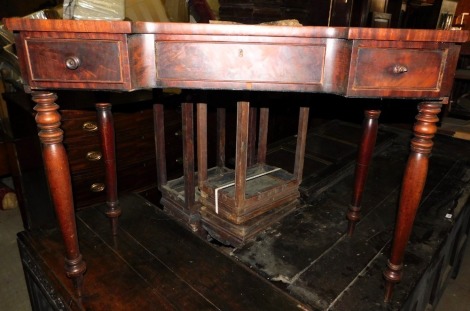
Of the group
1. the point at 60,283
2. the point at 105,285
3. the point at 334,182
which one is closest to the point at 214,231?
the point at 105,285

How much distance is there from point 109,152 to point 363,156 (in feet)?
3.46

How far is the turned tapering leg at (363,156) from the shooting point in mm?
1393

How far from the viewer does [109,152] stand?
4.48ft

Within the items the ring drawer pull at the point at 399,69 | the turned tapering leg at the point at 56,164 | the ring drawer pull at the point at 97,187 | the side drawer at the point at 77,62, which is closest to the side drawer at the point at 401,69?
the ring drawer pull at the point at 399,69

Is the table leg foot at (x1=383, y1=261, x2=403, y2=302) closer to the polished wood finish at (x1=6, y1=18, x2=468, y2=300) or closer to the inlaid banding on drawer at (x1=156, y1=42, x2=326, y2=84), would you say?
the polished wood finish at (x1=6, y1=18, x2=468, y2=300)

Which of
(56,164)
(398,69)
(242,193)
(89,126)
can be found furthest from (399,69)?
(89,126)

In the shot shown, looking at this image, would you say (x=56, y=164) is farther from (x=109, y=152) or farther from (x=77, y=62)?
(x=109, y=152)

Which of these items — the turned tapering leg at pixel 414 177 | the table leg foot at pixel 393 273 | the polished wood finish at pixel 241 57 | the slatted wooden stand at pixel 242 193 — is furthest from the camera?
the slatted wooden stand at pixel 242 193

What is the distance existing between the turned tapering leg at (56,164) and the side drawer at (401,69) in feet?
2.67

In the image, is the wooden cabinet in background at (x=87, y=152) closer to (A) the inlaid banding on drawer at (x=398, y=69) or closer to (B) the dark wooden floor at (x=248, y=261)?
(B) the dark wooden floor at (x=248, y=261)

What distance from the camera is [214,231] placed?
5.26 feet

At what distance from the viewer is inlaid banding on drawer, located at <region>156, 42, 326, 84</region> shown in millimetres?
878

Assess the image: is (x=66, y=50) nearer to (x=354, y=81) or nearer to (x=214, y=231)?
(x=354, y=81)

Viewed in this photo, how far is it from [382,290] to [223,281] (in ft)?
1.84
